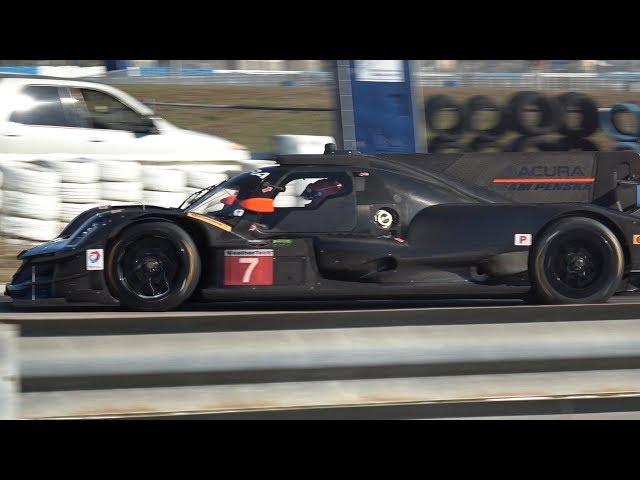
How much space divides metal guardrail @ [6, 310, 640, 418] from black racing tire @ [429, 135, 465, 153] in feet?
30.1

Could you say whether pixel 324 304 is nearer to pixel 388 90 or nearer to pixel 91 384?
pixel 91 384

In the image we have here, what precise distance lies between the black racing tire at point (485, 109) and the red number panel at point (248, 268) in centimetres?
787

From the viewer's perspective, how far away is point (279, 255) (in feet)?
22.4

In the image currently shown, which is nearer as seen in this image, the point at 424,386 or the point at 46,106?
Result: the point at 424,386

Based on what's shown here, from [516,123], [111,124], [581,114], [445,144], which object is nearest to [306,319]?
[111,124]

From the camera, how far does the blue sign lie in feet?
41.7

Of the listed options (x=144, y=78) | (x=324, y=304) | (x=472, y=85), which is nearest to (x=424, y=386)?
(x=324, y=304)

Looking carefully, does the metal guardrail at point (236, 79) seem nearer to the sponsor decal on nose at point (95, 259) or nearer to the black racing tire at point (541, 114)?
the black racing tire at point (541, 114)

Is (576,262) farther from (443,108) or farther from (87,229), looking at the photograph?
(443,108)

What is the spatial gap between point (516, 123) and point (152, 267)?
861 cm

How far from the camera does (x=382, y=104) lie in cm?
1276

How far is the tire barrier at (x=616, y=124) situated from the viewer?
14.4m

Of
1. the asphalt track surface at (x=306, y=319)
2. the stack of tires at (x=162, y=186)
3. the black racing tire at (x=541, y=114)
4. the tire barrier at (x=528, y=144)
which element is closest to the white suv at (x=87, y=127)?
the stack of tires at (x=162, y=186)

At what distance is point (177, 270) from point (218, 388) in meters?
2.50
